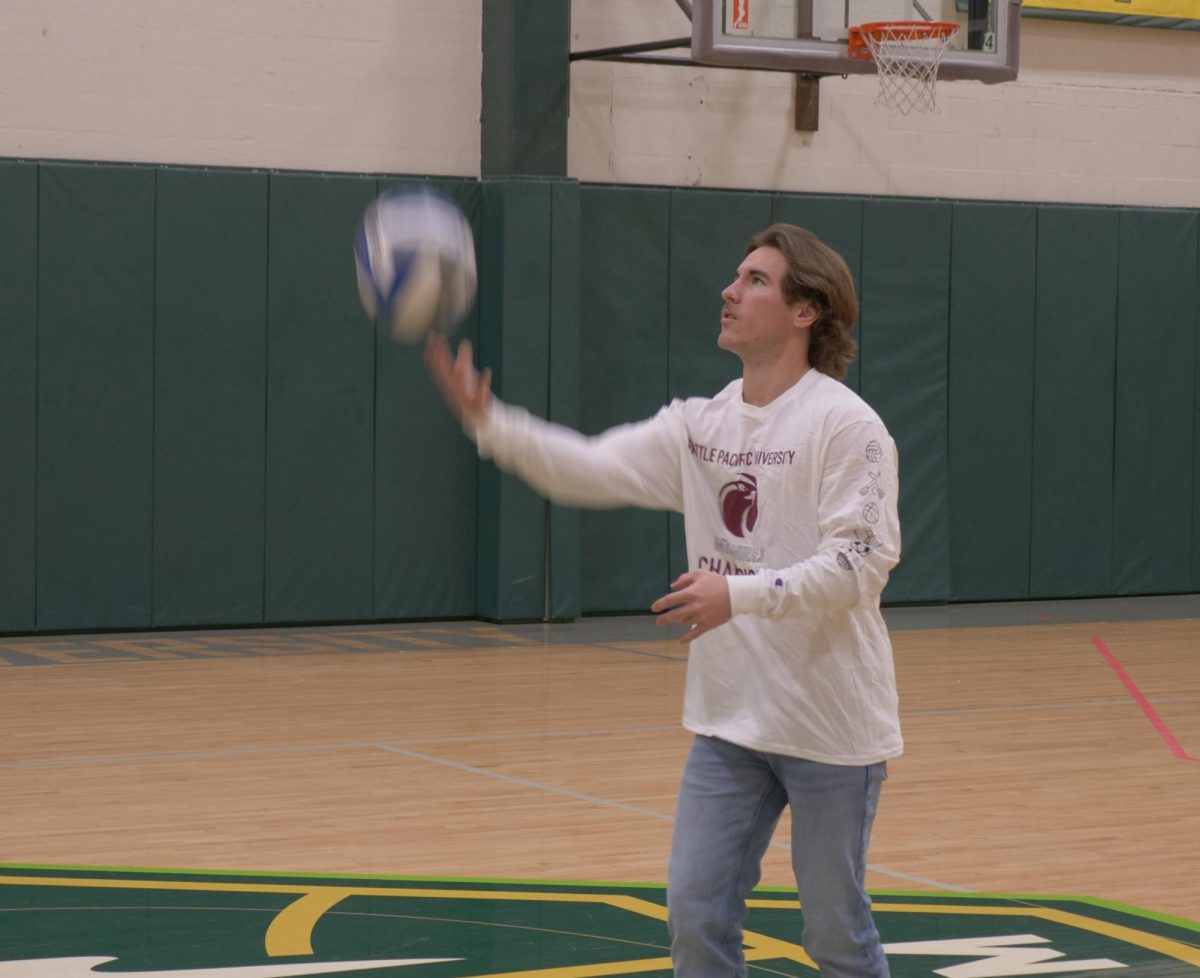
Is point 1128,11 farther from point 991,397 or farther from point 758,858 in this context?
point 758,858

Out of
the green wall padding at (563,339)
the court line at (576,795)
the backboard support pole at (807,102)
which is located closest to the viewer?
the court line at (576,795)

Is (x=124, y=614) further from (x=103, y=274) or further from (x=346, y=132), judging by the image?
(x=346, y=132)

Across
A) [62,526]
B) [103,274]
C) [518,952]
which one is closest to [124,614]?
[62,526]

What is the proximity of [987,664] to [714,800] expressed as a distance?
29.8 ft

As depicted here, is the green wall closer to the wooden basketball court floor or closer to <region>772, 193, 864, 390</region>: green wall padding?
<region>772, 193, 864, 390</region>: green wall padding

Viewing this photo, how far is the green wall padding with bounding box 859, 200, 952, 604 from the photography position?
15953mm

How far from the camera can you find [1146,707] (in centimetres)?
1117

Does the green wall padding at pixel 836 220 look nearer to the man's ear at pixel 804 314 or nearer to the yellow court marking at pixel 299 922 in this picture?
the yellow court marking at pixel 299 922

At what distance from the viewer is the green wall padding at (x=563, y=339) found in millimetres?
14508

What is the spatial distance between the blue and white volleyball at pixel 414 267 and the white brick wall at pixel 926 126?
403 inches

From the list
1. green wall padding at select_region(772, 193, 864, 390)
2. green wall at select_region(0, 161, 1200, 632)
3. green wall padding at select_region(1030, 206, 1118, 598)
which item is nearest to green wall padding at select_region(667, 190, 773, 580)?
green wall at select_region(0, 161, 1200, 632)

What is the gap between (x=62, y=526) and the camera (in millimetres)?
13359

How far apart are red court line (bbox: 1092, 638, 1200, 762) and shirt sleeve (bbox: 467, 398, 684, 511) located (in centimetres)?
581

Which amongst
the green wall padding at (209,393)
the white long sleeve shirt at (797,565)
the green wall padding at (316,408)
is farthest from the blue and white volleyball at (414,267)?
the green wall padding at (316,408)
